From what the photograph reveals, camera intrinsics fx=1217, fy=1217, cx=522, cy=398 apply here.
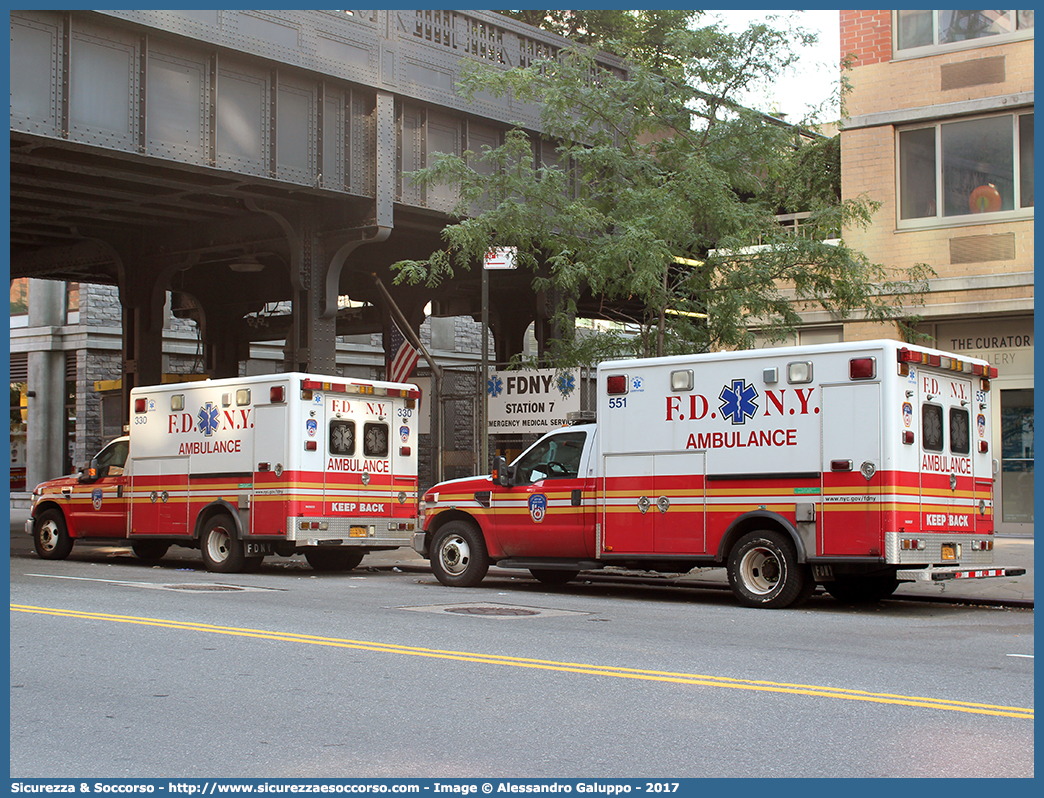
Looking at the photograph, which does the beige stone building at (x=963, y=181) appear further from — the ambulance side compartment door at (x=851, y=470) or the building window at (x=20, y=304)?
the building window at (x=20, y=304)

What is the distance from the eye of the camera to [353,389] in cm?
1731

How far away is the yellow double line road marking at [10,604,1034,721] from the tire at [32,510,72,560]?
923 cm

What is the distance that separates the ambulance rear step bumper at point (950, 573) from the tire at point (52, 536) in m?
13.6

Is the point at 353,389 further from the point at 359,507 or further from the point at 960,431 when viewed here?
the point at 960,431

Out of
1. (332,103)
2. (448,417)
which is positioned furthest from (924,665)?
(448,417)

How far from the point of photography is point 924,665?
890 cm

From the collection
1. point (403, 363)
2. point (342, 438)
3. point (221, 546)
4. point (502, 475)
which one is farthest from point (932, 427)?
point (403, 363)

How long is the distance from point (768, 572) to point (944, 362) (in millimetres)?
2877

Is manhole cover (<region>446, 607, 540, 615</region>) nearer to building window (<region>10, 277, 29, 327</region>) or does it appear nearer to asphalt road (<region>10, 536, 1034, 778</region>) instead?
asphalt road (<region>10, 536, 1034, 778</region>)

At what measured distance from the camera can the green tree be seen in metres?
17.4

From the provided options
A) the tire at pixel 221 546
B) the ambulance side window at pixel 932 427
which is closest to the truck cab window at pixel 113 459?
the tire at pixel 221 546

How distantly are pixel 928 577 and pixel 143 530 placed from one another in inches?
465

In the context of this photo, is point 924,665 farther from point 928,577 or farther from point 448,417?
point 448,417
